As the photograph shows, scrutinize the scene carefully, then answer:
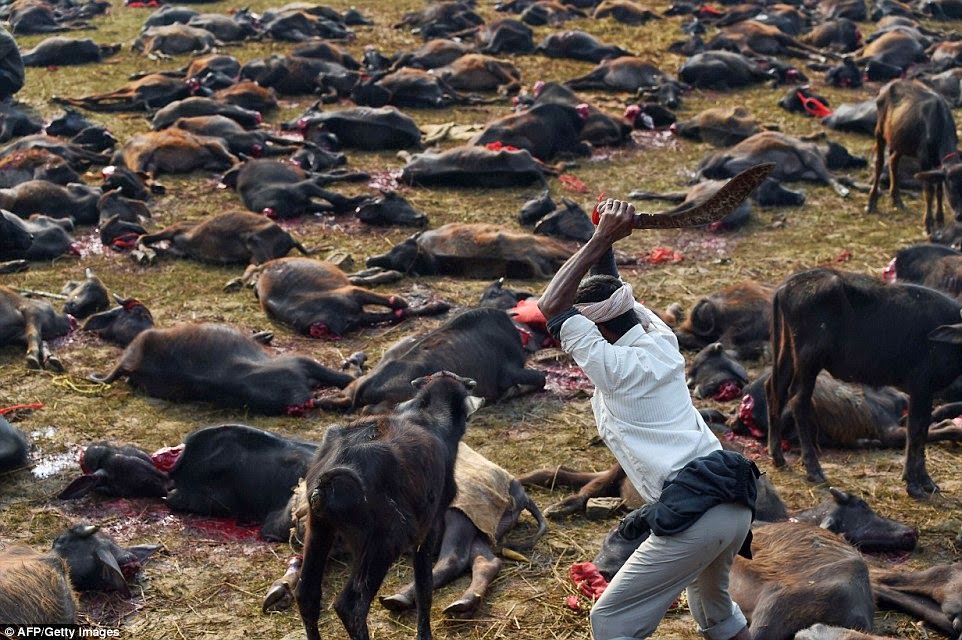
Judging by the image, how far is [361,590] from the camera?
4.94m

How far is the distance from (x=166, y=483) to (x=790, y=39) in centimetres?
1648

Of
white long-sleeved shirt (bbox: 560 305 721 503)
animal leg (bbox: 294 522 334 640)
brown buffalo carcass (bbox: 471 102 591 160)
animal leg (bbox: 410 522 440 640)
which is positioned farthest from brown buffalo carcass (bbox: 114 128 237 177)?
white long-sleeved shirt (bbox: 560 305 721 503)

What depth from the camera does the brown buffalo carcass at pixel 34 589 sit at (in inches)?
211

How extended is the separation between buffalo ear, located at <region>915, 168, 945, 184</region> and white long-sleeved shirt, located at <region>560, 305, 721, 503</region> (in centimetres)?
782

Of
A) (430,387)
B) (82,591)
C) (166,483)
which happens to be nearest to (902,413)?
(430,387)

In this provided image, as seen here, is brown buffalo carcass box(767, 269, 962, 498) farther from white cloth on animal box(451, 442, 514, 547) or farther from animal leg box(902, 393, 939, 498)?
white cloth on animal box(451, 442, 514, 547)

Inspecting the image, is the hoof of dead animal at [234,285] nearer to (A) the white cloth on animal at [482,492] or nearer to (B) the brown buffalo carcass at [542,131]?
(A) the white cloth on animal at [482,492]

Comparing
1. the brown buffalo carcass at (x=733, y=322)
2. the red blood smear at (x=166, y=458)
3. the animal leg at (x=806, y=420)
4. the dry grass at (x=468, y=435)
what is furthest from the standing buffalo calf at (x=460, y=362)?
the animal leg at (x=806, y=420)

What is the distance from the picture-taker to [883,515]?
714cm

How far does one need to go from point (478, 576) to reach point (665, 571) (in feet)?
6.18

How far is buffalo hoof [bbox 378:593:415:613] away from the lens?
236 inches

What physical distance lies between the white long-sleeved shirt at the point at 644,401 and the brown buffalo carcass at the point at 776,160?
9615 mm

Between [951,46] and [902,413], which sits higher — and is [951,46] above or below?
below

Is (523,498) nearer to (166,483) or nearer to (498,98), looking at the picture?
(166,483)
